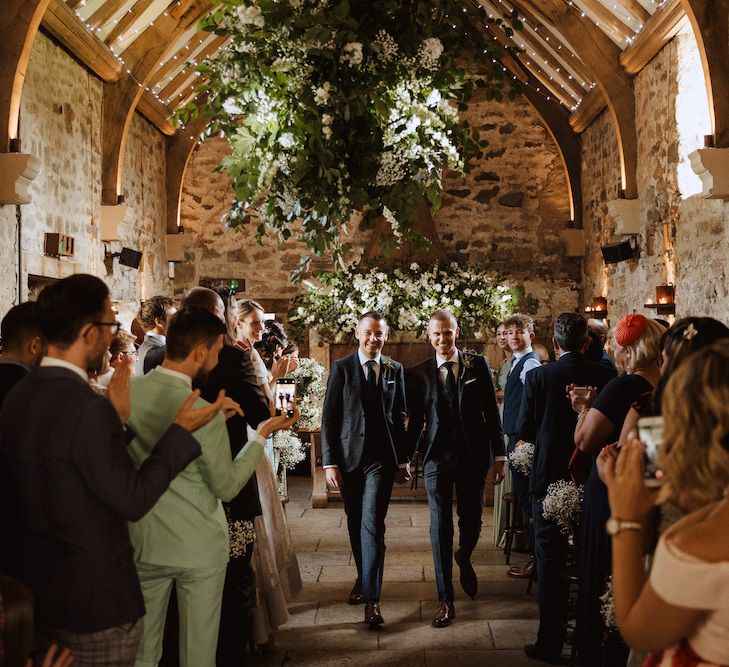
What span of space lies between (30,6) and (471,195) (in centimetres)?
615

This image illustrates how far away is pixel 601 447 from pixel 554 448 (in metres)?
0.78

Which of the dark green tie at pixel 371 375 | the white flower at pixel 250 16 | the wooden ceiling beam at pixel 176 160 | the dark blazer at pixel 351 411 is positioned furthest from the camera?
the wooden ceiling beam at pixel 176 160

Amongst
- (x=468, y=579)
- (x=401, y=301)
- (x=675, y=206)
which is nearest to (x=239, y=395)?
(x=468, y=579)

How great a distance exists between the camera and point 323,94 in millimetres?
2273

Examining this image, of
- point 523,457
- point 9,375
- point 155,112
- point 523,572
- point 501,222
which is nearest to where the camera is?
point 9,375

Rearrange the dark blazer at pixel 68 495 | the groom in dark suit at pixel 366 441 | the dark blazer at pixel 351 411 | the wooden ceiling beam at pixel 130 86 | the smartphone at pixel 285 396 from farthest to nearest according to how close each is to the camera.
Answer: the wooden ceiling beam at pixel 130 86 → the dark blazer at pixel 351 411 → the groom in dark suit at pixel 366 441 → the smartphone at pixel 285 396 → the dark blazer at pixel 68 495

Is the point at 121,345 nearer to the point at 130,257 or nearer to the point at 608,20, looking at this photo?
the point at 130,257

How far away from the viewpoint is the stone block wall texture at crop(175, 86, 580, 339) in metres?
10.3

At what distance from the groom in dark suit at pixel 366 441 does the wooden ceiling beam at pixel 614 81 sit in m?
4.41

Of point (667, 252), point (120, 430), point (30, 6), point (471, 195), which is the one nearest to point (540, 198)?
point (471, 195)

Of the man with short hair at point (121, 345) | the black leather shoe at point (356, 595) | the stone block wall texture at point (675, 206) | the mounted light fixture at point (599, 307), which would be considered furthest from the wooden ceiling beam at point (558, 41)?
the black leather shoe at point (356, 595)

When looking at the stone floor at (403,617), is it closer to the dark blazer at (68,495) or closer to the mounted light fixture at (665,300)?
the dark blazer at (68,495)

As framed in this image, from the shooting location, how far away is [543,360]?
6.09m

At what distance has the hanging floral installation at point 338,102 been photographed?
2307 millimetres
